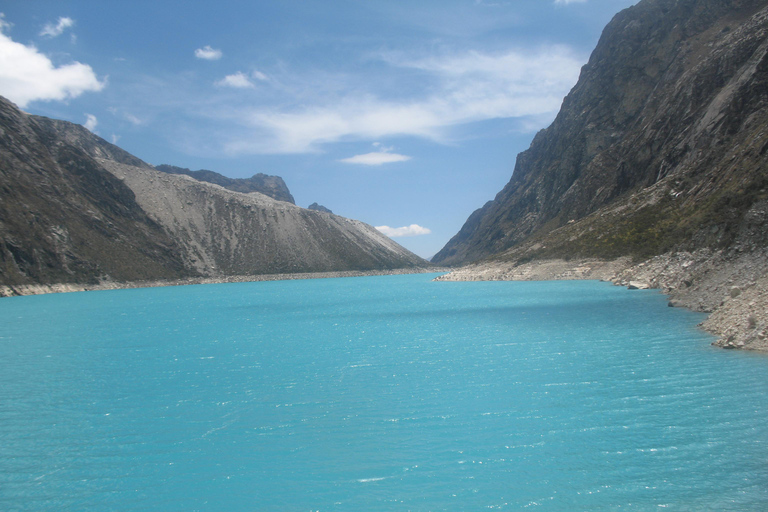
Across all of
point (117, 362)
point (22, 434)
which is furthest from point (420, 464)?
point (117, 362)

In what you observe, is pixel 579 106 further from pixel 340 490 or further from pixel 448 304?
pixel 340 490

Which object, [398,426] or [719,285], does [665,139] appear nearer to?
[719,285]

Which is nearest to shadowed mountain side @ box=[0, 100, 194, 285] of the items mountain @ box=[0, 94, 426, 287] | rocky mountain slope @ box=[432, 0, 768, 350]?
mountain @ box=[0, 94, 426, 287]

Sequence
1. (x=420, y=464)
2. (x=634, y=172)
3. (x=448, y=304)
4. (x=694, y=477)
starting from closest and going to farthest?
1. (x=694, y=477)
2. (x=420, y=464)
3. (x=448, y=304)
4. (x=634, y=172)

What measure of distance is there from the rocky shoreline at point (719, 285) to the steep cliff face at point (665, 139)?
209 cm

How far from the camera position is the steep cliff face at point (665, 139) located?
180 feet

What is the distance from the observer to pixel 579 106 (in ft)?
545

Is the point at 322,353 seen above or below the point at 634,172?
below

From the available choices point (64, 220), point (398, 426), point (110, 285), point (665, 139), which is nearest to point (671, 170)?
point (665, 139)

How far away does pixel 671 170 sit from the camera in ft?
315

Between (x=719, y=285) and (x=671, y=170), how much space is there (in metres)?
71.2

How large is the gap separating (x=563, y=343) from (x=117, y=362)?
26.1 metres

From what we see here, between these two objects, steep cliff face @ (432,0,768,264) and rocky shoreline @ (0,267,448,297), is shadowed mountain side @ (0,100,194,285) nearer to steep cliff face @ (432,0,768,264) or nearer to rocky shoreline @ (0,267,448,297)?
rocky shoreline @ (0,267,448,297)

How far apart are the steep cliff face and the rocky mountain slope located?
1.06 feet
